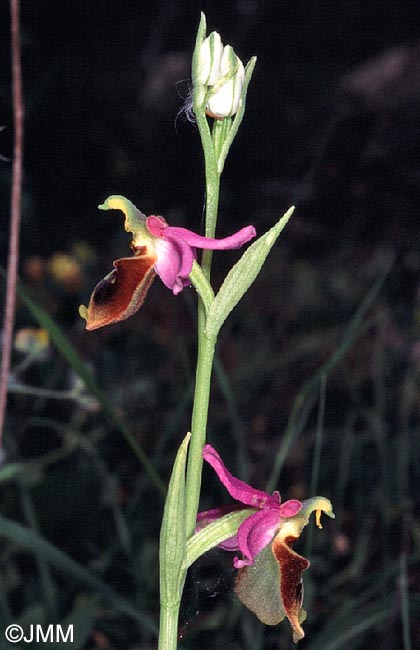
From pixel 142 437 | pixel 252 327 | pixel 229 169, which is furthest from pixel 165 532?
pixel 229 169

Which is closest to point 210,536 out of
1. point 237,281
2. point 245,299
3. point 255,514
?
point 255,514

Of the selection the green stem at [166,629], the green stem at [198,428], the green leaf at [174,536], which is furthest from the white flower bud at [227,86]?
the green stem at [166,629]

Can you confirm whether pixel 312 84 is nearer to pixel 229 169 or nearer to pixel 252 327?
pixel 229 169

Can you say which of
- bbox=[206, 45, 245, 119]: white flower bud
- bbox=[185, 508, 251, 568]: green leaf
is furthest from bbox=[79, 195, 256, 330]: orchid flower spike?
bbox=[185, 508, 251, 568]: green leaf

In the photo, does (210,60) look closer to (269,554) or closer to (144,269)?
(144,269)
